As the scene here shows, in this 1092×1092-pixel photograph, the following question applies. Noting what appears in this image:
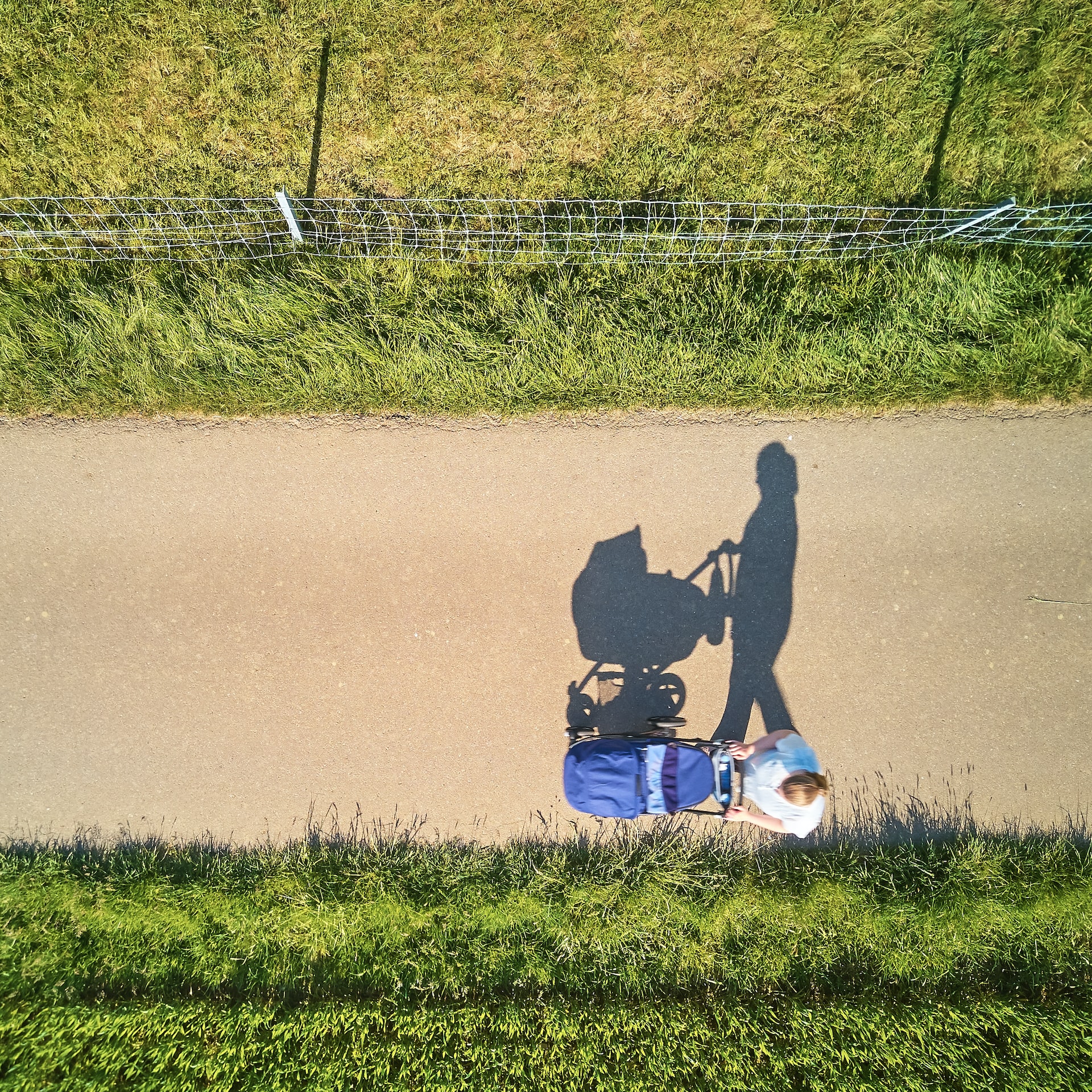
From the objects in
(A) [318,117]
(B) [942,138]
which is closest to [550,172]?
(A) [318,117]

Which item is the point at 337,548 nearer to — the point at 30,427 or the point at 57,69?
the point at 30,427

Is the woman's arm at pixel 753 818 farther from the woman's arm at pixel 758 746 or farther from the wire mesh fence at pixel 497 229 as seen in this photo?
the wire mesh fence at pixel 497 229

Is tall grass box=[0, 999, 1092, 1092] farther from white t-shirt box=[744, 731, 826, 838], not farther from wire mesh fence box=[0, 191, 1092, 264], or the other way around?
wire mesh fence box=[0, 191, 1092, 264]

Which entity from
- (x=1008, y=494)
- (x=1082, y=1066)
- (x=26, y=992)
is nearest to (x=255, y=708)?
(x=26, y=992)

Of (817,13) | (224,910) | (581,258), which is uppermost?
(817,13)

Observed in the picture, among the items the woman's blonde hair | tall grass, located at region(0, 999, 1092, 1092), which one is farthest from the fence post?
tall grass, located at region(0, 999, 1092, 1092)
